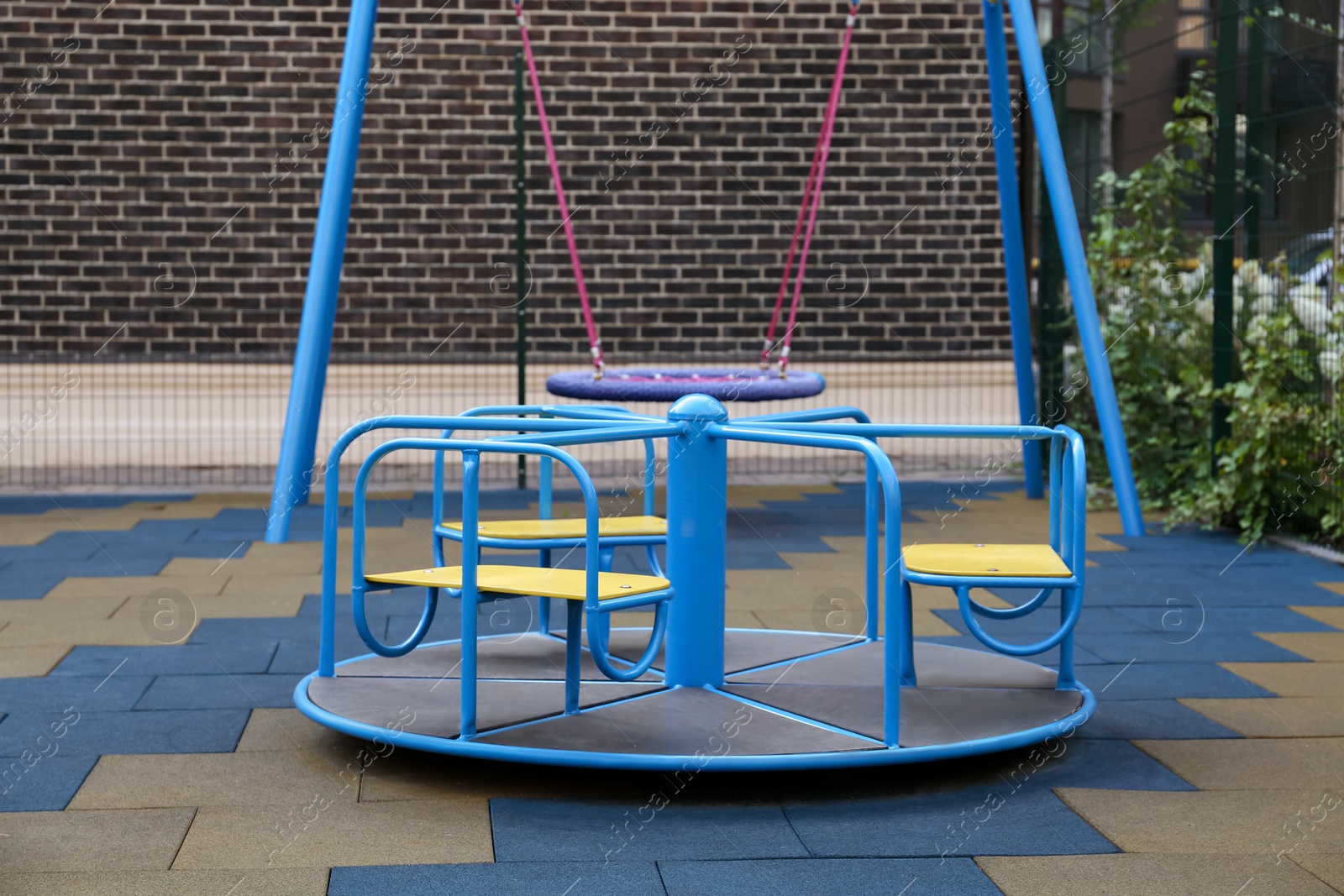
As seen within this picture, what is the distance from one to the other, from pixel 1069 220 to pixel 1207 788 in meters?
2.79

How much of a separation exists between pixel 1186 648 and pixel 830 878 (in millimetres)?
2517

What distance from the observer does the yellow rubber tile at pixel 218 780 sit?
335 cm

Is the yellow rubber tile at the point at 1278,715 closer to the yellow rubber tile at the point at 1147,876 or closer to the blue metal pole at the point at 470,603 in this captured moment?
the yellow rubber tile at the point at 1147,876

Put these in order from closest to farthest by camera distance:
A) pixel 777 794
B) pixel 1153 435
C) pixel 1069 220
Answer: pixel 777 794 → pixel 1069 220 → pixel 1153 435

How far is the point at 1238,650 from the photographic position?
195 inches

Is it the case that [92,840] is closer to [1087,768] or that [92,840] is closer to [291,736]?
[291,736]

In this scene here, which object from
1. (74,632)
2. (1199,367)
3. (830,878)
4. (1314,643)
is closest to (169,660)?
(74,632)

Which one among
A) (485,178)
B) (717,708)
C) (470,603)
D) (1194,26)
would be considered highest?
(1194,26)

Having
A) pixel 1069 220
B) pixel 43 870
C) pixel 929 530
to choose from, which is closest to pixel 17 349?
pixel 929 530

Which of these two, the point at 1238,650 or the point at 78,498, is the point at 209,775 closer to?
A: the point at 1238,650

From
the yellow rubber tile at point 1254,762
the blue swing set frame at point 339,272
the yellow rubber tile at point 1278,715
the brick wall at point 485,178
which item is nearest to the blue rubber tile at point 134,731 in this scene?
the blue swing set frame at point 339,272

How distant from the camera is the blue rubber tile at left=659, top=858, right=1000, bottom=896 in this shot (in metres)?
2.83

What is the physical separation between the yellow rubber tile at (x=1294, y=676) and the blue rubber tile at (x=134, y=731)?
2.96m

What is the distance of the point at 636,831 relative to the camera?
3.18m
